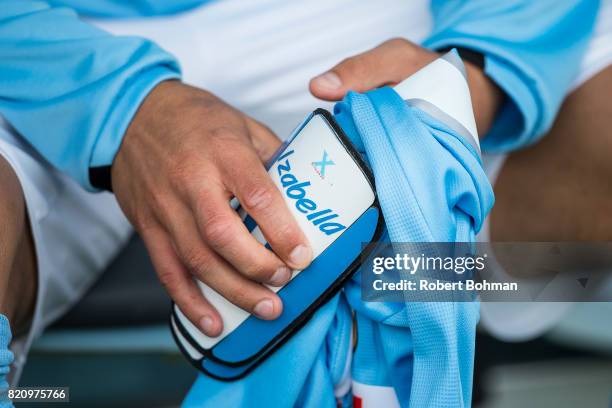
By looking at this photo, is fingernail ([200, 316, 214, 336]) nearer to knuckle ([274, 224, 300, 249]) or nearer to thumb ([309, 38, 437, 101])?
knuckle ([274, 224, 300, 249])

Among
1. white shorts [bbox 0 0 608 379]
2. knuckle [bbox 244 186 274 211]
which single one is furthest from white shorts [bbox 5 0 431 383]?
knuckle [bbox 244 186 274 211]

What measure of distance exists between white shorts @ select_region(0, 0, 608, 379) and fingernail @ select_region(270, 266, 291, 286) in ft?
1.07

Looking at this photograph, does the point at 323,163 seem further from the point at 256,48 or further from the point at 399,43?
the point at 256,48

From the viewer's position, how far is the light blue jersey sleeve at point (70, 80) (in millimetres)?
592

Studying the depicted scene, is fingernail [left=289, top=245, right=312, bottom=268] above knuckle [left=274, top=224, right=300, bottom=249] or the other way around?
the other way around

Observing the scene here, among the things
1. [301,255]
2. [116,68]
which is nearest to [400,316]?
[301,255]

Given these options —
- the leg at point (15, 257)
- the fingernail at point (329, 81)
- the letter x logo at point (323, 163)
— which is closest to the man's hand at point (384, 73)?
the fingernail at point (329, 81)

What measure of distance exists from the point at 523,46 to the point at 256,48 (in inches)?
12.0

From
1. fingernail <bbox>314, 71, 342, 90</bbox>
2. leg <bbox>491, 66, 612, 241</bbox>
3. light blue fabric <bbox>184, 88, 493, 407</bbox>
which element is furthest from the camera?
leg <bbox>491, 66, 612, 241</bbox>

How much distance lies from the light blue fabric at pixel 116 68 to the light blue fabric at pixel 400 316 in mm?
198

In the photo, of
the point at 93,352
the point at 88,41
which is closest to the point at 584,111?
the point at 88,41

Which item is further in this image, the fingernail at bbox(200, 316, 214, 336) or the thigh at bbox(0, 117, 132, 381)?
the thigh at bbox(0, 117, 132, 381)

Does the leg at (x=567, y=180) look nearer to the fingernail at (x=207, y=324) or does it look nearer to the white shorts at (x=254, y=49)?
the white shorts at (x=254, y=49)

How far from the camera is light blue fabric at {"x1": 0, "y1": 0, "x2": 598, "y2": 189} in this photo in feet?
1.95
